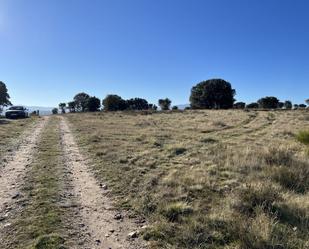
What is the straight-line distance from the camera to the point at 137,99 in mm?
108875

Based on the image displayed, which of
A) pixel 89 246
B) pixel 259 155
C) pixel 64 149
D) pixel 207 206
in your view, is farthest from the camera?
pixel 64 149

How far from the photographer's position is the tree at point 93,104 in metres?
103

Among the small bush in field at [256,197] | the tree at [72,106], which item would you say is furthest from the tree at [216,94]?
the small bush in field at [256,197]

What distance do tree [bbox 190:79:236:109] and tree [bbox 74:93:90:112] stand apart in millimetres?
37447

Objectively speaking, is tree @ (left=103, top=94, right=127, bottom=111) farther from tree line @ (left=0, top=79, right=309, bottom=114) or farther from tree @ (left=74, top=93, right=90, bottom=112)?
tree @ (left=74, top=93, right=90, bottom=112)

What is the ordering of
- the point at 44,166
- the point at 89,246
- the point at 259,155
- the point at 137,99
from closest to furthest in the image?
the point at 89,246 < the point at 44,166 < the point at 259,155 < the point at 137,99

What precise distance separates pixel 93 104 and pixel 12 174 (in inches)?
3749

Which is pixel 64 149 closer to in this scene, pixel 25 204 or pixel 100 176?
pixel 100 176

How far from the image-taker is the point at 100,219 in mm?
6102

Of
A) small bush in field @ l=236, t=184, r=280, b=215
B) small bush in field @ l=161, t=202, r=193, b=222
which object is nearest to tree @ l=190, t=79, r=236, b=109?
small bush in field @ l=236, t=184, r=280, b=215

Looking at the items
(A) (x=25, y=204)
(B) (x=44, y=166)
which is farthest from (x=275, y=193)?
(B) (x=44, y=166)

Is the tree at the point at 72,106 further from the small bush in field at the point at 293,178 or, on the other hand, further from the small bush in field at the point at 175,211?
the small bush in field at the point at 175,211

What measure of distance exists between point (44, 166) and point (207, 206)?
6.06 metres

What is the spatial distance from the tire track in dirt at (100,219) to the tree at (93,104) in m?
95.5
